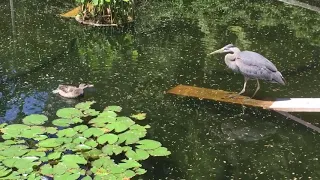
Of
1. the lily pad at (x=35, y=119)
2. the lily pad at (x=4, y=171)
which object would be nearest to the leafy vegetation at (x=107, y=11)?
the lily pad at (x=35, y=119)

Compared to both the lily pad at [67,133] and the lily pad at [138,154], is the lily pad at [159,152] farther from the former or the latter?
the lily pad at [67,133]

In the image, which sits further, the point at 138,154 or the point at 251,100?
the point at 251,100

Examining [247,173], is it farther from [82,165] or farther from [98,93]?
[98,93]

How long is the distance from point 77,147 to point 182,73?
5.34 ft

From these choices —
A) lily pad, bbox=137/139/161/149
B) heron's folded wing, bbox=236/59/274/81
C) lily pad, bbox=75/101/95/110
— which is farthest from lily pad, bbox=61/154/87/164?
heron's folded wing, bbox=236/59/274/81

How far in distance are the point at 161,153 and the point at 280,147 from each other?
2.64ft

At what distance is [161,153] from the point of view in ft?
9.57

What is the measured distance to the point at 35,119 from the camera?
3.26 m

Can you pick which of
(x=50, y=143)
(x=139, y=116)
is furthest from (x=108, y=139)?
(x=139, y=116)

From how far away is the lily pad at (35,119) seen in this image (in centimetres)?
322

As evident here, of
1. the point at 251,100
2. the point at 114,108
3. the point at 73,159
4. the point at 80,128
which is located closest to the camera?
the point at 73,159

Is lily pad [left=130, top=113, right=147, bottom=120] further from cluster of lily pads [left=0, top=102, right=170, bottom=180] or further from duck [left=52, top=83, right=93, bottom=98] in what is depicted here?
duck [left=52, top=83, right=93, bottom=98]

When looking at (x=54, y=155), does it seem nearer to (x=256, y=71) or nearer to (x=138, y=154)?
(x=138, y=154)

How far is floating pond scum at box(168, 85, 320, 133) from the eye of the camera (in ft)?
11.8
